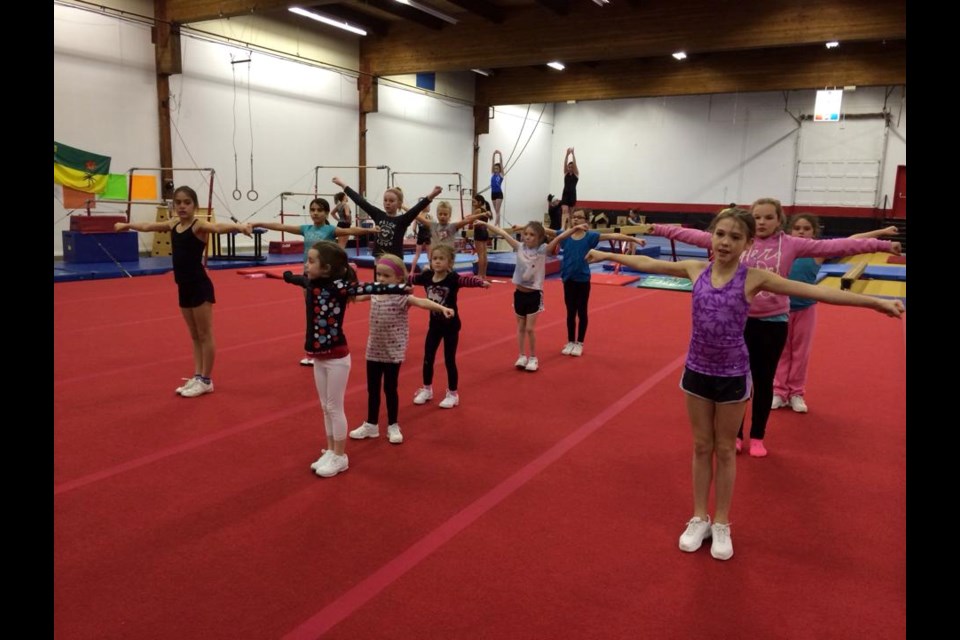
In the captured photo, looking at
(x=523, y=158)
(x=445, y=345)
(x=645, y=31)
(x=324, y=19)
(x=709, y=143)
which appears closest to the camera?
(x=445, y=345)

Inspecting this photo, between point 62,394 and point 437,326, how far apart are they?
3026 millimetres

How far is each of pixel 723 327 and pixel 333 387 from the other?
2.13 meters

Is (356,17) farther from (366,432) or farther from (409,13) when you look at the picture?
(366,432)

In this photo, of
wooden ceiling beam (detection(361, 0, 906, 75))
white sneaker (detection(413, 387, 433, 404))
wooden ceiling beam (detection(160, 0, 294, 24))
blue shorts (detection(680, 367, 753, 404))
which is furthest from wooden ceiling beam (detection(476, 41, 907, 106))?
blue shorts (detection(680, 367, 753, 404))

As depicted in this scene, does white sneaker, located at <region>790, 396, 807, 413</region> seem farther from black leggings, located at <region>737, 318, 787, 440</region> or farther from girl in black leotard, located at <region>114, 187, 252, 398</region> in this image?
girl in black leotard, located at <region>114, 187, 252, 398</region>

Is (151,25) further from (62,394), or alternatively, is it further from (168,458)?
(168,458)

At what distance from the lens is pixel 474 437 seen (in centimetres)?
452

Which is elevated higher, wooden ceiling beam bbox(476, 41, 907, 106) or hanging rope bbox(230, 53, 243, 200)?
wooden ceiling beam bbox(476, 41, 907, 106)

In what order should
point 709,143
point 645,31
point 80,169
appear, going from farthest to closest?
point 709,143 < point 645,31 < point 80,169

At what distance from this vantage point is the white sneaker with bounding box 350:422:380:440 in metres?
4.43

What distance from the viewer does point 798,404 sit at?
17.0 feet

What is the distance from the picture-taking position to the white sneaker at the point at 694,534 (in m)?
3.10

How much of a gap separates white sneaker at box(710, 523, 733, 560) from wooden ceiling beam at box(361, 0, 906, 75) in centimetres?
1242

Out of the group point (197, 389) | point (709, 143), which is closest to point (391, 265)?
point (197, 389)
